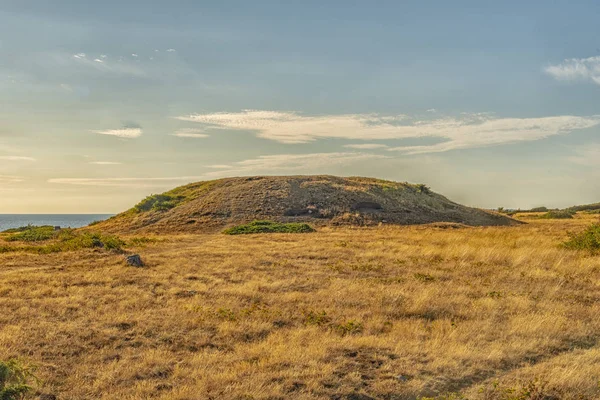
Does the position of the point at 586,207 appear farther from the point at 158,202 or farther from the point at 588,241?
the point at 158,202

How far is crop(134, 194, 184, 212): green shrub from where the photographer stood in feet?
173

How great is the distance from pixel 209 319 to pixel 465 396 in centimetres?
669

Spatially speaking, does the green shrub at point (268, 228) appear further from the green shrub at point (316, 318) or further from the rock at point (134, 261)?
the green shrub at point (316, 318)

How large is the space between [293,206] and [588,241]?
1188 inches

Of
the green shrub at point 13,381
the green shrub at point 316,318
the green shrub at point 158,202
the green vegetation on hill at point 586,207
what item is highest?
the green shrub at point 158,202

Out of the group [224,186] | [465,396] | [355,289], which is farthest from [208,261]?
[224,186]

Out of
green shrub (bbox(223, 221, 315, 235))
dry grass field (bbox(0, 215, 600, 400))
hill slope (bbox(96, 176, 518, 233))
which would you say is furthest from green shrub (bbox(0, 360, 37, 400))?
hill slope (bbox(96, 176, 518, 233))

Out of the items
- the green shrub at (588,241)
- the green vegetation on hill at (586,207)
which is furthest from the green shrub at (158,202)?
the green vegetation on hill at (586,207)

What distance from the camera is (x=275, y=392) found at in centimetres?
756

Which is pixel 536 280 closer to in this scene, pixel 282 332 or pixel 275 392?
pixel 282 332

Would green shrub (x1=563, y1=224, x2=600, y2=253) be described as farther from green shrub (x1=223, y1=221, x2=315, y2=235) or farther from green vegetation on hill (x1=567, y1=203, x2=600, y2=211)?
green vegetation on hill (x1=567, y1=203, x2=600, y2=211)

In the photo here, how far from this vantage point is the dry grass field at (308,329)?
808 cm

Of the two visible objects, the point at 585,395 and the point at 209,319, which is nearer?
the point at 585,395

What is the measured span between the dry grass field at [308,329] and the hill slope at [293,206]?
25085 mm
